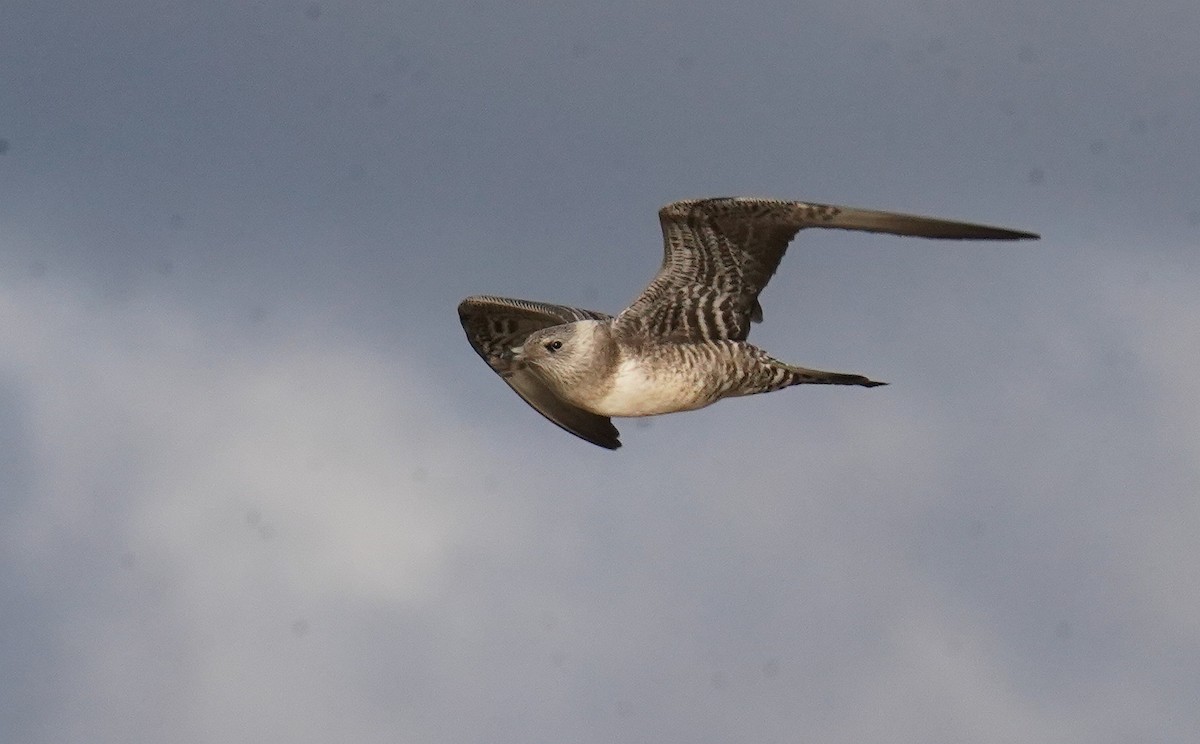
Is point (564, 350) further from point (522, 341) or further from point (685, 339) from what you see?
point (522, 341)

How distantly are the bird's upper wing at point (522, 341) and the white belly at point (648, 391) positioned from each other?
1826mm

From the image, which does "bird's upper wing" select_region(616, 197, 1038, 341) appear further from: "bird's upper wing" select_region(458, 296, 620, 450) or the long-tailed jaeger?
"bird's upper wing" select_region(458, 296, 620, 450)

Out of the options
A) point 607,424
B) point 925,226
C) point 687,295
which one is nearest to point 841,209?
point 925,226

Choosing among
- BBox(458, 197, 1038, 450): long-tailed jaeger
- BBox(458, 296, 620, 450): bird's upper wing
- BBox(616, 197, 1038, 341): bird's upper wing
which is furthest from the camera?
BBox(458, 296, 620, 450): bird's upper wing

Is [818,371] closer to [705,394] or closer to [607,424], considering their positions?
[705,394]

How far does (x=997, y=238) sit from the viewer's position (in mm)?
17844

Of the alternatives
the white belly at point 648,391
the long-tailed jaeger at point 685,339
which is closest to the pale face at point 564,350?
the long-tailed jaeger at point 685,339

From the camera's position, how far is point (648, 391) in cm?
2030

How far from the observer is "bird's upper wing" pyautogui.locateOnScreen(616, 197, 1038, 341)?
18797 millimetres

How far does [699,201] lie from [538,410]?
207 inches

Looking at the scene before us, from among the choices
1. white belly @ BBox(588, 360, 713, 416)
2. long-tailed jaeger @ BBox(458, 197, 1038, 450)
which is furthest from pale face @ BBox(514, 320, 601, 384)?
white belly @ BBox(588, 360, 713, 416)

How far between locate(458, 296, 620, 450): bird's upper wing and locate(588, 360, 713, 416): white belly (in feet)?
5.99

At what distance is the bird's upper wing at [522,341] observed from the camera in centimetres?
2303

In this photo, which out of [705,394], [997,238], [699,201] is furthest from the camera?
[705,394]
